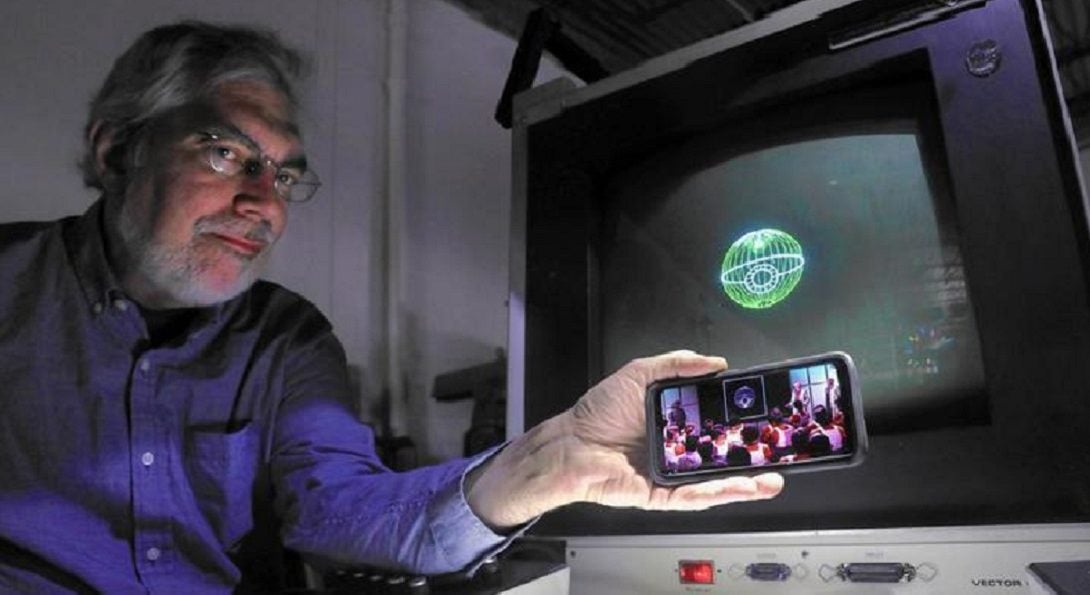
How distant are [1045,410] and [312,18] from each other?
4.78 feet

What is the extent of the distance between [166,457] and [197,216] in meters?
0.30

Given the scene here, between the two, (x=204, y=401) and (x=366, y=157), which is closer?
(x=204, y=401)

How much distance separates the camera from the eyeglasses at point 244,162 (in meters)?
0.95

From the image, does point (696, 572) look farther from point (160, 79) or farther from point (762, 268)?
point (160, 79)

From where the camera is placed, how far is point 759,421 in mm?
586

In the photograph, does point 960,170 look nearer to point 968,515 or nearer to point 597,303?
point 968,515

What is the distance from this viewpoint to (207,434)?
0.92m

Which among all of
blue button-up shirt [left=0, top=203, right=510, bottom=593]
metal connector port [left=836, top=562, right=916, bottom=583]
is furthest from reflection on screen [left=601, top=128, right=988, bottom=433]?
blue button-up shirt [left=0, top=203, right=510, bottom=593]

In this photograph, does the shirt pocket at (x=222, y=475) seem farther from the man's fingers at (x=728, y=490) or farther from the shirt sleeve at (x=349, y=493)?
the man's fingers at (x=728, y=490)

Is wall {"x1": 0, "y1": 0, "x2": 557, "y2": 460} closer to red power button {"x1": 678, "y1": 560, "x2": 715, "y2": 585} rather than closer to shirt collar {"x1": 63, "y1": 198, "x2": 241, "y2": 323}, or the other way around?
shirt collar {"x1": 63, "y1": 198, "x2": 241, "y2": 323}

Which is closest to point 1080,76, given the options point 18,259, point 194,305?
point 194,305

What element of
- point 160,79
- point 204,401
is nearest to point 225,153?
point 160,79

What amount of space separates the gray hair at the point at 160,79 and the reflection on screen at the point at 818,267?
1.89 ft

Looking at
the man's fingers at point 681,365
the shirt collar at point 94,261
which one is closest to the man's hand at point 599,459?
the man's fingers at point 681,365
